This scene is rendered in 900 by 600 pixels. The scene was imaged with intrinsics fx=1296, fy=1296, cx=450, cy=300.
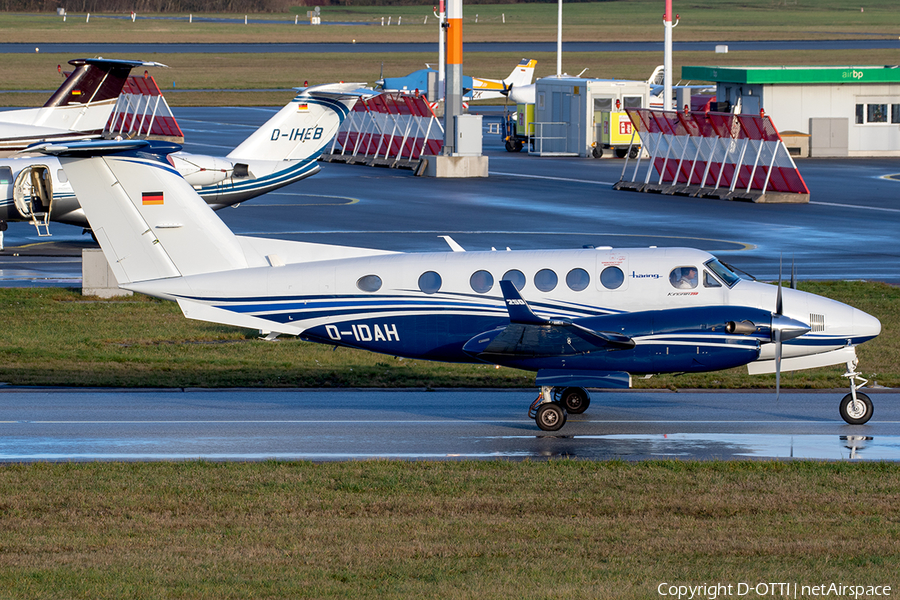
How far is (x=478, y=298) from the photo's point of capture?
1825cm

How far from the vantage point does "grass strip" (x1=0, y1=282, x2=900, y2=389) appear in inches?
856

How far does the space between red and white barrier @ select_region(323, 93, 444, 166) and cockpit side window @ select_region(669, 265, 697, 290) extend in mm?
40773

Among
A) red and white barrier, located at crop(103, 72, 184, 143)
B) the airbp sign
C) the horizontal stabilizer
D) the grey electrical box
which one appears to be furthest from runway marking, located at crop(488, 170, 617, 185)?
the horizontal stabilizer

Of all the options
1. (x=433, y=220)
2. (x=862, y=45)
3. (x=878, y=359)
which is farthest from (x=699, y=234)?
(x=862, y=45)

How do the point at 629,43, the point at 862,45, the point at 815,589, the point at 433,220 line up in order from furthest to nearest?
the point at 629,43
the point at 862,45
the point at 433,220
the point at 815,589

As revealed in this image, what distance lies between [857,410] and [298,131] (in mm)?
23714

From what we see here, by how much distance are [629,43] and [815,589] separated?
150643 millimetres

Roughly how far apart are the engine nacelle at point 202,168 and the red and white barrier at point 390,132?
847 inches

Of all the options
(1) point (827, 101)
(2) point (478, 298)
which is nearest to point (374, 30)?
(1) point (827, 101)

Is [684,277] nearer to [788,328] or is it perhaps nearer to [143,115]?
[788,328]

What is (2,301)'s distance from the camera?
28266 millimetres

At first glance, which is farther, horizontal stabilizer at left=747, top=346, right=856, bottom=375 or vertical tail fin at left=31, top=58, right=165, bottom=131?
vertical tail fin at left=31, top=58, right=165, bottom=131

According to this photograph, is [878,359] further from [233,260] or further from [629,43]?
[629,43]

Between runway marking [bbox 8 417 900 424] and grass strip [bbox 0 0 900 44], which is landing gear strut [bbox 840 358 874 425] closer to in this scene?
runway marking [bbox 8 417 900 424]
